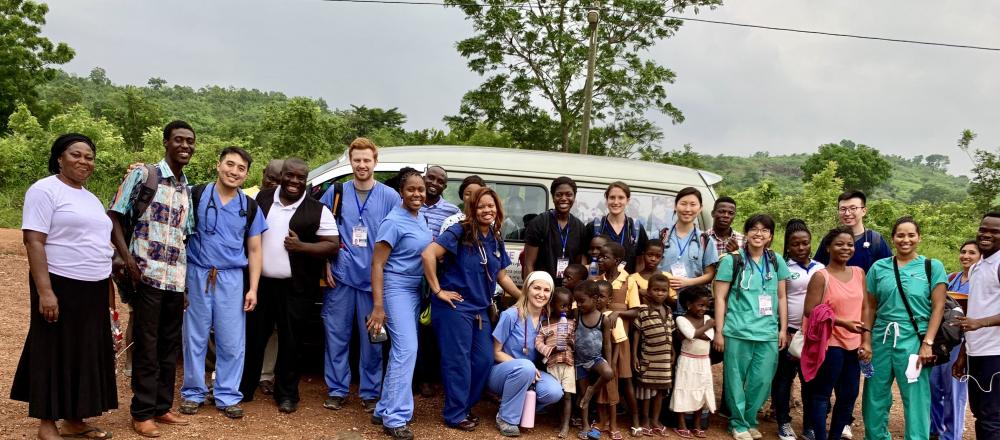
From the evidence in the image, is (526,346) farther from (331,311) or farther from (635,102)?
(635,102)

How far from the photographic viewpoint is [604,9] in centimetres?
1920

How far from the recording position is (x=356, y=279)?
4.69 metres

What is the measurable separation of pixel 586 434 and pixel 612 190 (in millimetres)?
1795

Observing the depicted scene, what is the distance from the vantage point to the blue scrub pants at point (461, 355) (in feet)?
14.9

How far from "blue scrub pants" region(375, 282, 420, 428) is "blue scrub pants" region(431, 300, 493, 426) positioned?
0.19 m

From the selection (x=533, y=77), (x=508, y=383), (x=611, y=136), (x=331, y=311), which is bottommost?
(x=508, y=383)

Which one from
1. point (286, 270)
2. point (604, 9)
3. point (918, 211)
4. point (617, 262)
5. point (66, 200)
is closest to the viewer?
point (66, 200)

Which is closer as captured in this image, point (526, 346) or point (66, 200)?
point (66, 200)

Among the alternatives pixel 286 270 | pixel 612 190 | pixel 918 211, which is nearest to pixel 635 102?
pixel 918 211

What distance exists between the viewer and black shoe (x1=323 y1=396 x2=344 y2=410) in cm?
490

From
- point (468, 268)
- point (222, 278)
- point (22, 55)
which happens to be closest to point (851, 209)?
point (468, 268)

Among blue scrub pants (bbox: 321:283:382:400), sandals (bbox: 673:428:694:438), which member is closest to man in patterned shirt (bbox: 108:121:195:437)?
blue scrub pants (bbox: 321:283:382:400)

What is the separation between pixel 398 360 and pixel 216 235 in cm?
140

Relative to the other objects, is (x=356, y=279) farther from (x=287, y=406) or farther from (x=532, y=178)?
(x=532, y=178)
